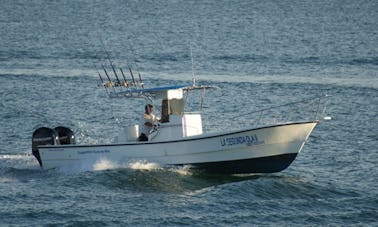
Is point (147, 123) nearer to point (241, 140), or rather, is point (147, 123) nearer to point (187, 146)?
point (187, 146)

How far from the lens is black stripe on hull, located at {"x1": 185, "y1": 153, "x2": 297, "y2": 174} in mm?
28578

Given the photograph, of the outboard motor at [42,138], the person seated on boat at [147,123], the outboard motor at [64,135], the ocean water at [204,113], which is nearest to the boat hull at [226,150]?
the ocean water at [204,113]

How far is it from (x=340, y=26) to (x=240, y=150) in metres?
57.3

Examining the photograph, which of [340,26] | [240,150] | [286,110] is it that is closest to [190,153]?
[240,150]

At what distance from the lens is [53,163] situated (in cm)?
3008

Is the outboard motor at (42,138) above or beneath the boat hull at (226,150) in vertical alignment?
above

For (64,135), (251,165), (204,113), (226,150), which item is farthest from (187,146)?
(204,113)

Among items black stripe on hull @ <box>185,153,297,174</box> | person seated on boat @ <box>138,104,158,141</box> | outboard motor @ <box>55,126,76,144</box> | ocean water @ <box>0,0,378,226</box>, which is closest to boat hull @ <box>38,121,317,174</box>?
black stripe on hull @ <box>185,153,297,174</box>

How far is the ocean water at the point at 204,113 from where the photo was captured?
2567cm

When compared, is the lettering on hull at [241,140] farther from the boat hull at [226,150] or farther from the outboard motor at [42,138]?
the outboard motor at [42,138]

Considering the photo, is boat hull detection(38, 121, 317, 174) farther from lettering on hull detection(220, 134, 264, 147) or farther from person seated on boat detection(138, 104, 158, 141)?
person seated on boat detection(138, 104, 158, 141)

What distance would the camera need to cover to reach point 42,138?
98.6ft


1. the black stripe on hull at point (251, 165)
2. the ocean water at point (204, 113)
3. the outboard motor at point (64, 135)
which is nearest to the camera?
the ocean water at point (204, 113)

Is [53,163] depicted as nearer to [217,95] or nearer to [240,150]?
[240,150]
